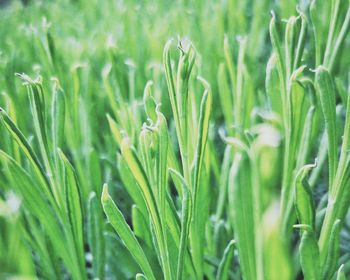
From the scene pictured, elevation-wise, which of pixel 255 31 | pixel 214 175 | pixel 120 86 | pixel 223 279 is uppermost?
pixel 255 31

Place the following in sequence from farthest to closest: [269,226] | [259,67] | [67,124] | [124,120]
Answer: [259,67] < [67,124] < [124,120] < [269,226]

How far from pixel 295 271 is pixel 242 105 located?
198 millimetres

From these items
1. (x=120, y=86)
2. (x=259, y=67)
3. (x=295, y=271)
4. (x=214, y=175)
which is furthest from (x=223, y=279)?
(x=259, y=67)

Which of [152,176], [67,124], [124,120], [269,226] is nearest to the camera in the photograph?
[269,226]

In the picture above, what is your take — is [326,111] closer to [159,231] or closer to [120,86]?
[159,231]

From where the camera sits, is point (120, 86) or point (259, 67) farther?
point (259, 67)

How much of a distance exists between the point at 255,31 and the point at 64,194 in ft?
1.84

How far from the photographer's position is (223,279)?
1.37 ft

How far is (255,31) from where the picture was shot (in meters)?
0.85

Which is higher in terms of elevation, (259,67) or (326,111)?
(259,67)

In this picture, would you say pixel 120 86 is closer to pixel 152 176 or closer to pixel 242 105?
pixel 242 105

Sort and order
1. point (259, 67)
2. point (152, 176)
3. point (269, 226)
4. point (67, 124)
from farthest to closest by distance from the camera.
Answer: point (259, 67) < point (67, 124) < point (152, 176) < point (269, 226)

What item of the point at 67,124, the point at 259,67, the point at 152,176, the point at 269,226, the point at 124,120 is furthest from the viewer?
the point at 259,67

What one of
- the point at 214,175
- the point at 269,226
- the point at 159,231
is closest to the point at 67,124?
the point at 214,175
